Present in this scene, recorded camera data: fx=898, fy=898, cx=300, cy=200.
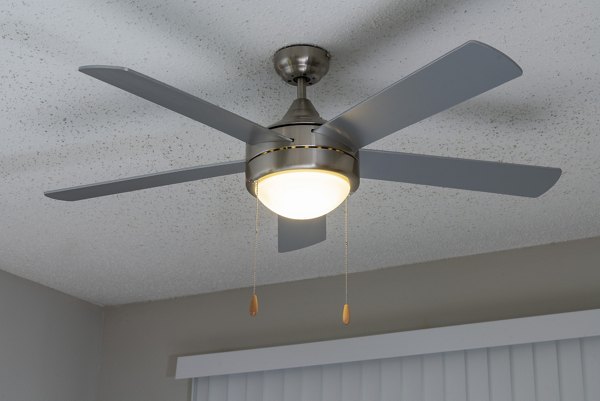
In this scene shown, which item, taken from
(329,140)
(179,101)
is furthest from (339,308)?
(179,101)

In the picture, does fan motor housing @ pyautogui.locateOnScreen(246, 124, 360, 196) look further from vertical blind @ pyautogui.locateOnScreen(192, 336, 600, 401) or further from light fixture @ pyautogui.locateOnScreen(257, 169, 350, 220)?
vertical blind @ pyautogui.locateOnScreen(192, 336, 600, 401)

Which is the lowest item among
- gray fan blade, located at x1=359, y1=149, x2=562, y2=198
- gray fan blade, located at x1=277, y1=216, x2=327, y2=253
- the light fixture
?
the light fixture

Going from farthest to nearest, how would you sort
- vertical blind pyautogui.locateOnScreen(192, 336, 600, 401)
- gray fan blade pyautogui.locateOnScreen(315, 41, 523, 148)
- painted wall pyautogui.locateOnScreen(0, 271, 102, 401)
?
painted wall pyautogui.locateOnScreen(0, 271, 102, 401), vertical blind pyautogui.locateOnScreen(192, 336, 600, 401), gray fan blade pyautogui.locateOnScreen(315, 41, 523, 148)

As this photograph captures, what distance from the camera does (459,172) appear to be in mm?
1985

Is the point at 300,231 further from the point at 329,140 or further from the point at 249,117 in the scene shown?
the point at 329,140

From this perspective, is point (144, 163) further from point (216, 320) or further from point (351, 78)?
point (216, 320)

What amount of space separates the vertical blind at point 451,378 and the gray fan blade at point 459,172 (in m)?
1.14

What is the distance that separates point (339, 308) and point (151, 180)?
1.62 metres

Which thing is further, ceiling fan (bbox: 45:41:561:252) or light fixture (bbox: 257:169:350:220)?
light fixture (bbox: 257:169:350:220)

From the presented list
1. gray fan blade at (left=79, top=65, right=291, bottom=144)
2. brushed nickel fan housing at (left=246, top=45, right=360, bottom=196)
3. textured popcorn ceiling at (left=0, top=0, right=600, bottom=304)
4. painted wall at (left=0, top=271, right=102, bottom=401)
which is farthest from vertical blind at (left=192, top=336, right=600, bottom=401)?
gray fan blade at (left=79, top=65, right=291, bottom=144)

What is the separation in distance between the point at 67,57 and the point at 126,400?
2.13 meters

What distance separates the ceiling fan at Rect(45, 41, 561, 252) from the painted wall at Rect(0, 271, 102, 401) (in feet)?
5.57

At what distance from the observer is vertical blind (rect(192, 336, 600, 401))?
297 cm

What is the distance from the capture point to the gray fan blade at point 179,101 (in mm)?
1576
